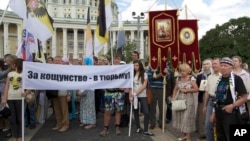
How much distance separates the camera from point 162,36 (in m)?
9.32

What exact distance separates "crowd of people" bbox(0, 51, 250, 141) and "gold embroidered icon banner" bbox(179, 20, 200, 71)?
154 centimetres

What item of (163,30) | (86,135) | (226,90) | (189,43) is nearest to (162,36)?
(163,30)

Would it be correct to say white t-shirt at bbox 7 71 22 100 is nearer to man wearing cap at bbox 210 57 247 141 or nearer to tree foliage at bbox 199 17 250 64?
man wearing cap at bbox 210 57 247 141

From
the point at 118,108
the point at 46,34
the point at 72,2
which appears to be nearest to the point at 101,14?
the point at 46,34

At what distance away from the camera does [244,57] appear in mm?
56469

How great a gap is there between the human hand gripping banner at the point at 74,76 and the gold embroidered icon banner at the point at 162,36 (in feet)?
3.59

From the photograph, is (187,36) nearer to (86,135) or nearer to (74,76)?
(74,76)

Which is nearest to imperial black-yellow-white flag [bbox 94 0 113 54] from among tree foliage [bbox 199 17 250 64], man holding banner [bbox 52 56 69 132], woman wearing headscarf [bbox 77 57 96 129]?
man holding banner [bbox 52 56 69 132]

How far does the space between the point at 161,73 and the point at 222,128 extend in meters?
3.69

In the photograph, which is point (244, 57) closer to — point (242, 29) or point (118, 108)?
point (242, 29)

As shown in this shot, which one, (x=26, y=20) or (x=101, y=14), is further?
(x=101, y=14)

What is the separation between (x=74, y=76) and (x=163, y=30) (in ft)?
8.95

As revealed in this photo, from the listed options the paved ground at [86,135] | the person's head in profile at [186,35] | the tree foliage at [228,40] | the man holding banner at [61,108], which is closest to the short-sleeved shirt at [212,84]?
the paved ground at [86,135]

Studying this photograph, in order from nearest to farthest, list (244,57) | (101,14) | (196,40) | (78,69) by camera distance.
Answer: (78,69)
(101,14)
(196,40)
(244,57)
